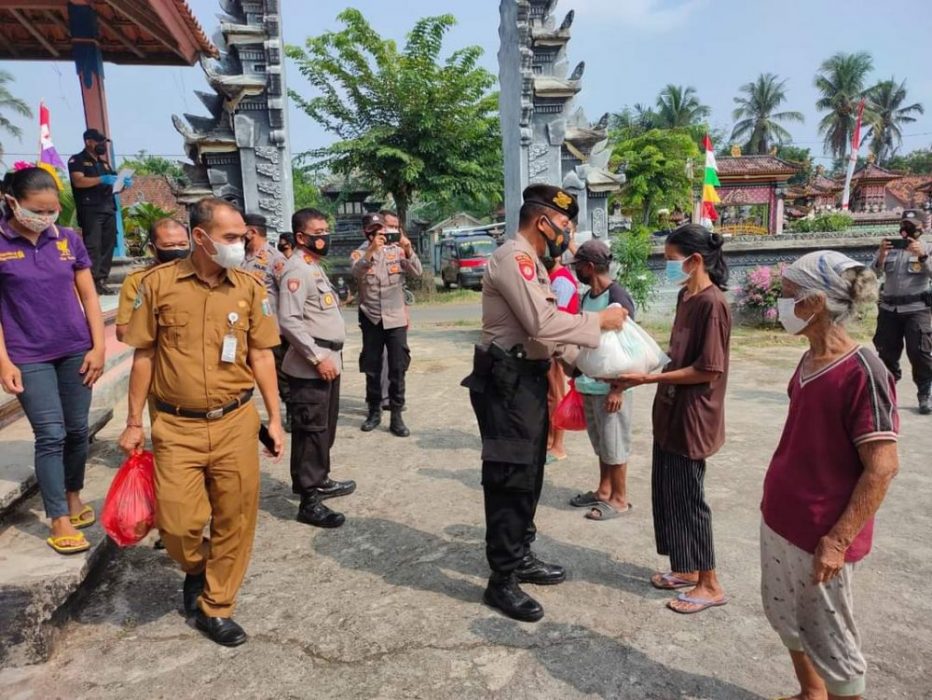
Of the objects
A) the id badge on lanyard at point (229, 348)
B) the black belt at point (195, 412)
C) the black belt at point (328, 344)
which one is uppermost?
the id badge on lanyard at point (229, 348)

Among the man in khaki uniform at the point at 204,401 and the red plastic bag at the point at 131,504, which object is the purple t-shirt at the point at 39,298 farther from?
the red plastic bag at the point at 131,504

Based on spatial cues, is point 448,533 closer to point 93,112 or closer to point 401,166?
point 93,112

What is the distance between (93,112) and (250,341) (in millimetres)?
9565

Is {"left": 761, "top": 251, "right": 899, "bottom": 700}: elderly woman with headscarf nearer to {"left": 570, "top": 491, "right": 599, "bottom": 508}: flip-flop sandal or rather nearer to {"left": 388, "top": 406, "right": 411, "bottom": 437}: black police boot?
{"left": 570, "top": 491, "right": 599, "bottom": 508}: flip-flop sandal

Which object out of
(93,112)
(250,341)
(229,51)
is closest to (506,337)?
(250,341)

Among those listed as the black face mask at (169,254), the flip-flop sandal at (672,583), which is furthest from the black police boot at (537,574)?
the black face mask at (169,254)

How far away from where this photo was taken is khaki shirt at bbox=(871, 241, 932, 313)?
232 inches

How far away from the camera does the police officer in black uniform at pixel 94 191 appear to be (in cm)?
736

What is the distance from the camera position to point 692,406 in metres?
2.88

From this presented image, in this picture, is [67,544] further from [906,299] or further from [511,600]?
[906,299]

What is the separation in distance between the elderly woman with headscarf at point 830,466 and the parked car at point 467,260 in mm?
17383

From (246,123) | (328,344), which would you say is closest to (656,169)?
(246,123)

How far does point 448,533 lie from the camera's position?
3.77 metres

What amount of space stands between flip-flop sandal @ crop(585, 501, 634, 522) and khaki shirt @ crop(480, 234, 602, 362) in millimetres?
1443
